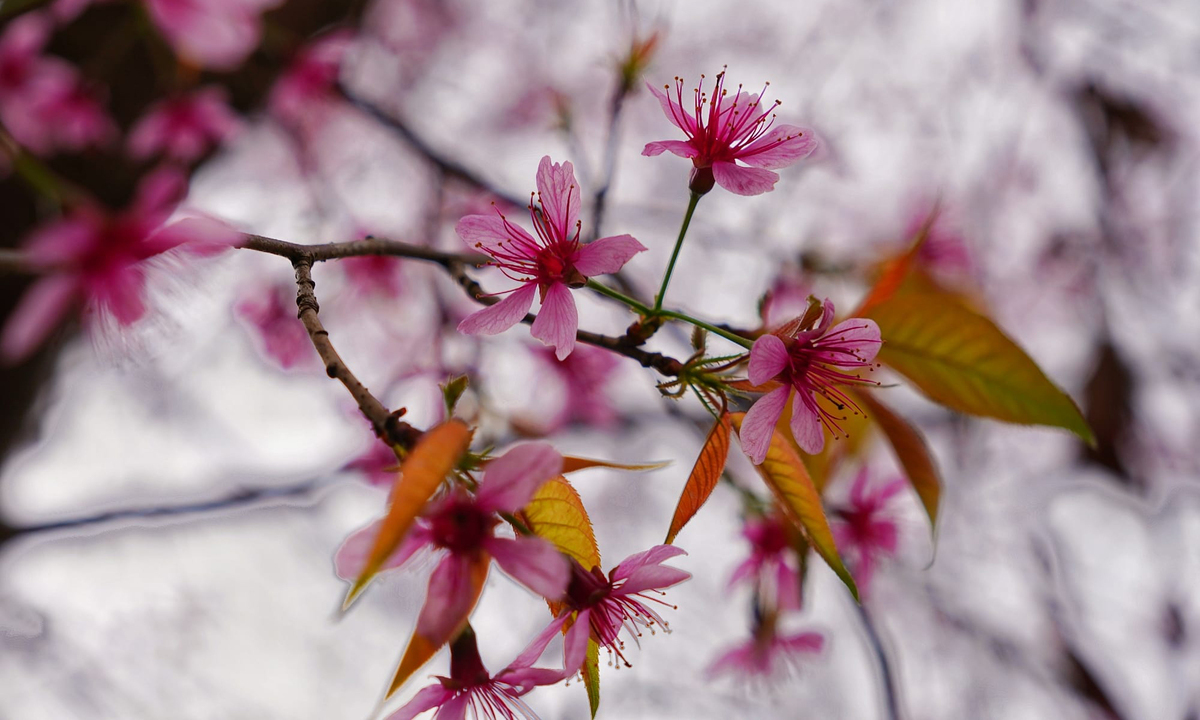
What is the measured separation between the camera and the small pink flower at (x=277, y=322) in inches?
57.8

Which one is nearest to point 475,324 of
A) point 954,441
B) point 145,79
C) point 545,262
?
point 545,262

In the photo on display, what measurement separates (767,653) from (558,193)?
89 cm

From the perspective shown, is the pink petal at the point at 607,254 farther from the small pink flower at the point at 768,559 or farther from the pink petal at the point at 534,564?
the small pink flower at the point at 768,559

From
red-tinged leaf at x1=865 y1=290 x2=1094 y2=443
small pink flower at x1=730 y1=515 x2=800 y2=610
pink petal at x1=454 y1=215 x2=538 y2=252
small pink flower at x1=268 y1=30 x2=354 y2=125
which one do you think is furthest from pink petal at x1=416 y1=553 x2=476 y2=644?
small pink flower at x1=268 y1=30 x2=354 y2=125

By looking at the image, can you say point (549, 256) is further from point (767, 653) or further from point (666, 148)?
point (767, 653)

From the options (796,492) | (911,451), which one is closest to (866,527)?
(911,451)

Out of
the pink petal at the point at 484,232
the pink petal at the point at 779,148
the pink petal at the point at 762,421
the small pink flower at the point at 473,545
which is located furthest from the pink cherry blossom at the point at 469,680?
the pink petal at the point at 779,148

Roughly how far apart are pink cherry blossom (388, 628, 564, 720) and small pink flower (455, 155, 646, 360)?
0.25m

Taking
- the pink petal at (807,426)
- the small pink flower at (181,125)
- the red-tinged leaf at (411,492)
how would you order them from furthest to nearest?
the small pink flower at (181,125)
the pink petal at (807,426)
the red-tinged leaf at (411,492)

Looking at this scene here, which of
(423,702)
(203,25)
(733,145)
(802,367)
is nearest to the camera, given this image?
(423,702)

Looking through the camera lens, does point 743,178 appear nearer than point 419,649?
No

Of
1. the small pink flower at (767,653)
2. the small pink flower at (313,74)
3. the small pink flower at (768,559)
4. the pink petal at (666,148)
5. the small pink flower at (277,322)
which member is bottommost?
the small pink flower at (767,653)

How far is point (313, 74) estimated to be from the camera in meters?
1.75

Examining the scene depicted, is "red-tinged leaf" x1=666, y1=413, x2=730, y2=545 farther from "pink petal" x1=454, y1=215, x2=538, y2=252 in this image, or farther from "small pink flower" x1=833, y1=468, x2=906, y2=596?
"small pink flower" x1=833, y1=468, x2=906, y2=596
